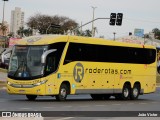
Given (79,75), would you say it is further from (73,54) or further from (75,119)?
(75,119)

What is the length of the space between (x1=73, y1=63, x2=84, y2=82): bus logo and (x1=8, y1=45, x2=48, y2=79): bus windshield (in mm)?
2286

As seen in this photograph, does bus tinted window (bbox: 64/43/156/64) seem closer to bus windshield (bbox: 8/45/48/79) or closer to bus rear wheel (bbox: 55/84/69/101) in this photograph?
bus rear wheel (bbox: 55/84/69/101)

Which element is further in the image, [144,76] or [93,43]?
[144,76]

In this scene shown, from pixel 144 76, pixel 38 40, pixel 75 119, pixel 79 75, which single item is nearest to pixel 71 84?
pixel 79 75

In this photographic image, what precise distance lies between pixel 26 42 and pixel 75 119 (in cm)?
1008

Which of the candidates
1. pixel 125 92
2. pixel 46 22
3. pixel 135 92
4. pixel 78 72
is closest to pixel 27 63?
pixel 78 72

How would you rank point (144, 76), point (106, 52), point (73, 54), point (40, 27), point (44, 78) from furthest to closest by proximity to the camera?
1. point (40, 27)
2. point (144, 76)
3. point (106, 52)
4. point (73, 54)
5. point (44, 78)

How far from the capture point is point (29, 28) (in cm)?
14588

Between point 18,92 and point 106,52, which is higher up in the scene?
point 106,52

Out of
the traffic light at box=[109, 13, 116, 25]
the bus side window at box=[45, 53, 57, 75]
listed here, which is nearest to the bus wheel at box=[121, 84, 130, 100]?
the bus side window at box=[45, 53, 57, 75]

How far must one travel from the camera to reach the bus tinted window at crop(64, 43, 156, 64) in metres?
26.2

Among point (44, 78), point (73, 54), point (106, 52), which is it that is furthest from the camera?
point (106, 52)

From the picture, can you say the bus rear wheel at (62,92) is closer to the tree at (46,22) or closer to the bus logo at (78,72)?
the bus logo at (78,72)

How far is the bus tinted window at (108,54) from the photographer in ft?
85.9
